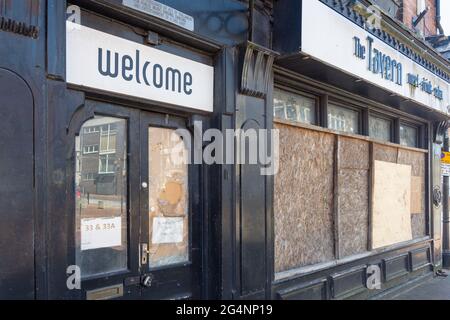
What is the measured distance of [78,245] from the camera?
3.16 metres

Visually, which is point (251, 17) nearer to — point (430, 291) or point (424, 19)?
point (430, 291)

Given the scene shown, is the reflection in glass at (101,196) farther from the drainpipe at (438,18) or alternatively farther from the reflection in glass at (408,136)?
the drainpipe at (438,18)

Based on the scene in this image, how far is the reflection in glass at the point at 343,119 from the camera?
5.87m

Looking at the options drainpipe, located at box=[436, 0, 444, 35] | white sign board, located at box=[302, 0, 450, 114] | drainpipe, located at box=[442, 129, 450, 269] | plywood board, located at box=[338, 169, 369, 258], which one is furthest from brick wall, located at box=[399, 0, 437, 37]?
plywood board, located at box=[338, 169, 369, 258]

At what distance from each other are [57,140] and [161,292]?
1679mm

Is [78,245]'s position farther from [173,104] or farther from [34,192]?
[173,104]

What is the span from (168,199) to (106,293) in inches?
38.4

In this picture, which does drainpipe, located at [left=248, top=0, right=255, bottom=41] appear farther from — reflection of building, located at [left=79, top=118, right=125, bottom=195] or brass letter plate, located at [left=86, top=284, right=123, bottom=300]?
brass letter plate, located at [left=86, top=284, right=123, bottom=300]

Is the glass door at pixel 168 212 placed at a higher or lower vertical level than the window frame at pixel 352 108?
lower

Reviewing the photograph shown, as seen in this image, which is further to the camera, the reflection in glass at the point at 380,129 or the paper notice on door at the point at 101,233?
the reflection in glass at the point at 380,129

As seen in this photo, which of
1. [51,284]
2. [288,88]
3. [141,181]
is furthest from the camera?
[288,88]

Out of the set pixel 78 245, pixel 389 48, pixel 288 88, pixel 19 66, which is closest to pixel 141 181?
pixel 78 245

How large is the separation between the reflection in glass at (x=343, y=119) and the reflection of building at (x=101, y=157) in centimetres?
335

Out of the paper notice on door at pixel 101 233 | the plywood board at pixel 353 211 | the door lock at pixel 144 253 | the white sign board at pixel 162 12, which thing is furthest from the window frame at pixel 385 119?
the paper notice on door at pixel 101 233
